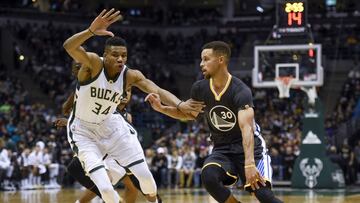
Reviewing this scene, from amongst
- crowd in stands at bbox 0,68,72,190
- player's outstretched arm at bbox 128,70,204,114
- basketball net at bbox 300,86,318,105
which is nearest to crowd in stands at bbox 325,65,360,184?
basketball net at bbox 300,86,318,105

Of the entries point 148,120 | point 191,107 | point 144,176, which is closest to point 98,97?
point 144,176

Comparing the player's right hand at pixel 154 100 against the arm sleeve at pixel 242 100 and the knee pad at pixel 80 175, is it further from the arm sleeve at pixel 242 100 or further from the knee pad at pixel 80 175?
the knee pad at pixel 80 175

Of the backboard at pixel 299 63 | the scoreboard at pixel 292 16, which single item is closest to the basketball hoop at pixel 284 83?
the backboard at pixel 299 63

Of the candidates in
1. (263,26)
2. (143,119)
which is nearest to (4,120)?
(143,119)

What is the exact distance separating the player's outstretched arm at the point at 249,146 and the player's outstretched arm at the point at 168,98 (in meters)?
0.50

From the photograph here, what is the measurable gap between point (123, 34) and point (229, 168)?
30232mm

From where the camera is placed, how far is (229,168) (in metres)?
8.21

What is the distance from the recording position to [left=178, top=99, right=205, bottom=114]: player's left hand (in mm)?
8172

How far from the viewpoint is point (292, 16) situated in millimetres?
19984

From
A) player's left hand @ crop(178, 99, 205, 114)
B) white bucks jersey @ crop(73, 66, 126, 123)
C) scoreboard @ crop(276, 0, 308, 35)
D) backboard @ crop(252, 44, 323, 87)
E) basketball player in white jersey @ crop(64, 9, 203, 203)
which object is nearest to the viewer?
player's left hand @ crop(178, 99, 205, 114)

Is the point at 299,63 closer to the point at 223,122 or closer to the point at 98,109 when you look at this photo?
the point at 98,109

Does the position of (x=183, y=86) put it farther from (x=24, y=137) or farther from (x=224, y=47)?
(x=224, y=47)

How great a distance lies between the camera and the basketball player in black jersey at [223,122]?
808cm

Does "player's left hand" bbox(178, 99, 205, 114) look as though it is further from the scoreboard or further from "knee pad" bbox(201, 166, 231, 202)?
the scoreboard
